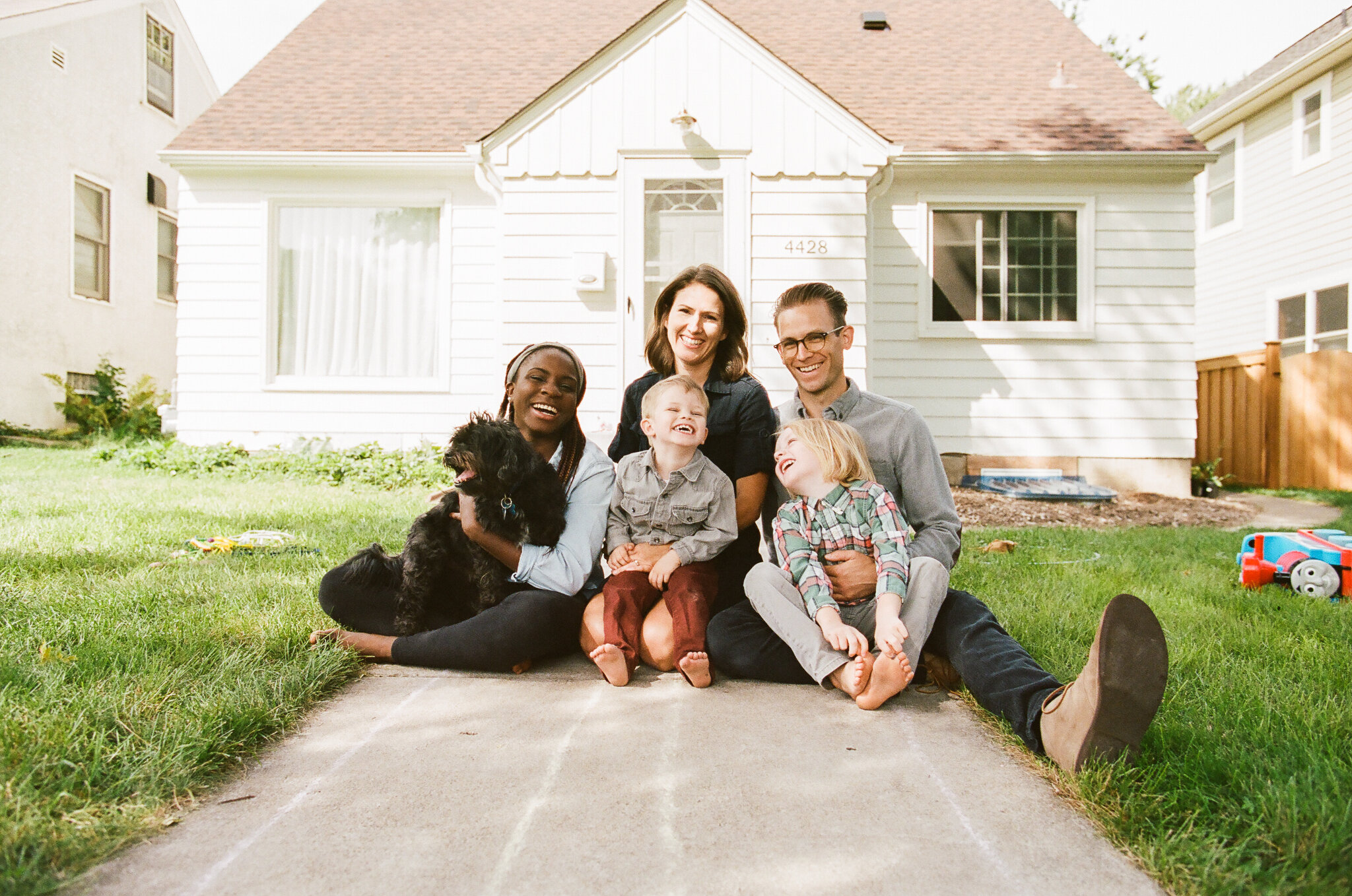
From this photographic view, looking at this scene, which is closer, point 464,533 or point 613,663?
point 613,663

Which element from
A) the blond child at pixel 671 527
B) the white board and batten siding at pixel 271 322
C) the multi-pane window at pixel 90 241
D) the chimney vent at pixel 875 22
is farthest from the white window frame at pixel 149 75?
the blond child at pixel 671 527

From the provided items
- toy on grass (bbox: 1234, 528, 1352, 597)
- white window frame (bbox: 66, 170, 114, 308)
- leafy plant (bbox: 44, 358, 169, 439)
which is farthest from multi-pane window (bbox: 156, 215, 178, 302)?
toy on grass (bbox: 1234, 528, 1352, 597)

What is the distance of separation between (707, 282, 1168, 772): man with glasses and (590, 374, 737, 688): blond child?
0.14 m

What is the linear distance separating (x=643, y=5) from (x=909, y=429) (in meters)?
10.4

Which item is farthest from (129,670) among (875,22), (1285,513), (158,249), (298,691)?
(158,249)

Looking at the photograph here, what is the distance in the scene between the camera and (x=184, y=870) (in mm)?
1530

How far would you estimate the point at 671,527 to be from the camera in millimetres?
2898

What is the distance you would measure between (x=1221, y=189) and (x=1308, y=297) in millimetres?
A: 3023

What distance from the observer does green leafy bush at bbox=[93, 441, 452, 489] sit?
805cm

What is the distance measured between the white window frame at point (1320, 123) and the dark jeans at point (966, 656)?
1242 cm

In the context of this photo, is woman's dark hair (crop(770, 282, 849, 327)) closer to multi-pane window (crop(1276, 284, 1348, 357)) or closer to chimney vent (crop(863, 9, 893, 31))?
chimney vent (crop(863, 9, 893, 31))

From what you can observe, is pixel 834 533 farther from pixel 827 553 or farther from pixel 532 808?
pixel 532 808

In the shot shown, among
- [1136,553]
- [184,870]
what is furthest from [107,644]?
[1136,553]

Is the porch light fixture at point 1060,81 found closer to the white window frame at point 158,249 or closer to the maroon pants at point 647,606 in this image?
the maroon pants at point 647,606
